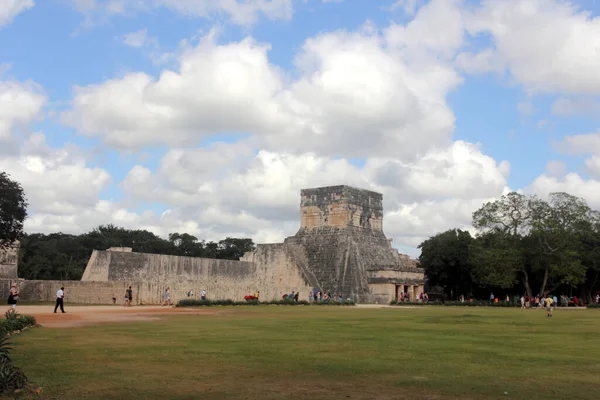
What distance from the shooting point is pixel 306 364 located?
892cm

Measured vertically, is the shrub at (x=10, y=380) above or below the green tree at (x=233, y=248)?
below

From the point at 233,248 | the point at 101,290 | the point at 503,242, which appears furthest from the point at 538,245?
the point at 233,248

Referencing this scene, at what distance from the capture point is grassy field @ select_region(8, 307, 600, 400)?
698 centimetres

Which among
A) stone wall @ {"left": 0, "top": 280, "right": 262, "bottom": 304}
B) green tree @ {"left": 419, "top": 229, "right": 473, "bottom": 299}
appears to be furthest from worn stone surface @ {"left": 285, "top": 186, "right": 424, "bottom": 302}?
stone wall @ {"left": 0, "top": 280, "right": 262, "bottom": 304}

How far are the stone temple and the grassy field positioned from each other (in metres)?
21.4

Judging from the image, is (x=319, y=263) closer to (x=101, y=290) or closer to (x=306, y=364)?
(x=101, y=290)

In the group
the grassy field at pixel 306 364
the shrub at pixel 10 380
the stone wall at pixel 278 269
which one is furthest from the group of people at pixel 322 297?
the shrub at pixel 10 380

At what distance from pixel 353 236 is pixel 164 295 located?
16.4 metres

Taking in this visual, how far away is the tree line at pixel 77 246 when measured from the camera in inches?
1914

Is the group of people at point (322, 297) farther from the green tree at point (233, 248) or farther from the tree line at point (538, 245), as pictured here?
the green tree at point (233, 248)

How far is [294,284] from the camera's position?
42250mm

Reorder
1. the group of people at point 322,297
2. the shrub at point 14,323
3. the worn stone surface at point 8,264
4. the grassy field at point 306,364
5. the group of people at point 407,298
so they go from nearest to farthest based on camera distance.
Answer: the grassy field at point 306,364 < the shrub at point 14,323 < the worn stone surface at point 8,264 < the group of people at point 322,297 < the group of people at point 407,298

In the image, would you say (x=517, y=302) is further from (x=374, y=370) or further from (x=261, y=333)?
(x=374, y=370)

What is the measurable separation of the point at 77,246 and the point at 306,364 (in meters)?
60.2
